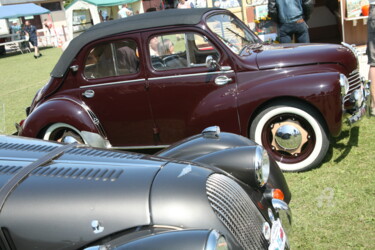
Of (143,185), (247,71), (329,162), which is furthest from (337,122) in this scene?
(143,185)

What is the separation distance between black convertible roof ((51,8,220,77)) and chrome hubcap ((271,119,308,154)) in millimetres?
1457

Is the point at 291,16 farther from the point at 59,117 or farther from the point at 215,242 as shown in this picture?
the point at 215,242

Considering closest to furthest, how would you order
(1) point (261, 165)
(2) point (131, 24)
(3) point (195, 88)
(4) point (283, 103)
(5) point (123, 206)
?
(5) point (123, 206), (1) point (261, 165), (4) point (283, 103), (3) point (195, 88), (2) point (131, 24)

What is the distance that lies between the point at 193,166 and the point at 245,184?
516mm

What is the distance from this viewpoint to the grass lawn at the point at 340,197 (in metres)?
3.13

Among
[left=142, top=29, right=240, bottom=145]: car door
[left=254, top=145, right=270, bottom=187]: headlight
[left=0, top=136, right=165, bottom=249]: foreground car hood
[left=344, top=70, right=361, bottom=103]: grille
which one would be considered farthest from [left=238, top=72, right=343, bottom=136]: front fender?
[left=0, top=136, right=165, bottom=249]: foreground car hood

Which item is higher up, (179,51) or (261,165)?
(179,51)

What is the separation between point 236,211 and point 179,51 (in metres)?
2.91

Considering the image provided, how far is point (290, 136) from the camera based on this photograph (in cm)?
424

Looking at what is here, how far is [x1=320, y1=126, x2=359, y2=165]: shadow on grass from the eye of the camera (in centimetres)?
450

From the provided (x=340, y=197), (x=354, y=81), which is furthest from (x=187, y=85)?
(x=340, y=197)

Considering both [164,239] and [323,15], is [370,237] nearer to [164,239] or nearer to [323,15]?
[164,239]

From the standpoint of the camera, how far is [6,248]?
201cm

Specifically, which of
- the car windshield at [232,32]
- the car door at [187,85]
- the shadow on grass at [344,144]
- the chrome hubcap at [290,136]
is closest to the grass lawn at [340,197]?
the shadow on grass at [344,144]
